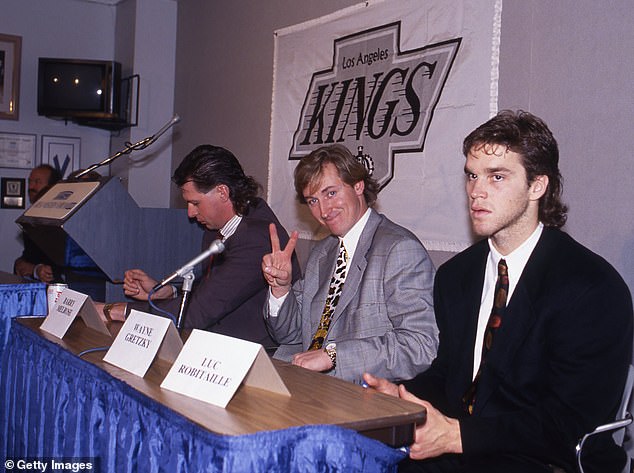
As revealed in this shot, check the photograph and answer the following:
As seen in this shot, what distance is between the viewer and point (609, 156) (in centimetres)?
229

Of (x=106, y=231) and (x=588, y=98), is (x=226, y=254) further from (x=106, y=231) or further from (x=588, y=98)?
(x=588, y=98)

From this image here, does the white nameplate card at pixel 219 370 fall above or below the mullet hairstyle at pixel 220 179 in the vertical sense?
below

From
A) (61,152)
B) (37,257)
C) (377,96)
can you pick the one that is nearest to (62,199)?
(37,257)

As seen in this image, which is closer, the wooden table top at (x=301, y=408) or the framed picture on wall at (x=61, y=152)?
the wooden table top at (x=301, y=408)

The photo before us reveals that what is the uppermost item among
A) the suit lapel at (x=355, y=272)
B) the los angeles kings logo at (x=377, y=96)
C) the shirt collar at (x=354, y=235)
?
the los angeles kings logo at (x=377, y=96)

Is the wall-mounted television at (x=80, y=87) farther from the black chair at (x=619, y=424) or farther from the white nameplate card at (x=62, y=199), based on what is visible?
the black chair at (x=619, y=424)

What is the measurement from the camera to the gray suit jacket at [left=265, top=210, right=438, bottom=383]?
2.05 meters

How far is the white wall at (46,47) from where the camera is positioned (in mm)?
5715

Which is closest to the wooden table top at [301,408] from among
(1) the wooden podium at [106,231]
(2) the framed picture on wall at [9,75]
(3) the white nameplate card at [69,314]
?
(3) the white nameplate card at [69,314]

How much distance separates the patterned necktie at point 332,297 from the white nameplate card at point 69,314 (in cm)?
67

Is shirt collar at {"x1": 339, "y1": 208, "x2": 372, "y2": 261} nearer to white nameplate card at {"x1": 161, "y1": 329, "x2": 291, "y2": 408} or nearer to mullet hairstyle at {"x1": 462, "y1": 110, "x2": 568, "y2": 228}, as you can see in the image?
mullet hairstyle at {"x1": 462, "y1": 110, "x2": 568, "y2": 228}

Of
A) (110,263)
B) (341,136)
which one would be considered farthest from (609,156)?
(110,263)

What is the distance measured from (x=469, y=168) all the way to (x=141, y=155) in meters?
4.16

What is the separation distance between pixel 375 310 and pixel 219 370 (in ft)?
2.95
